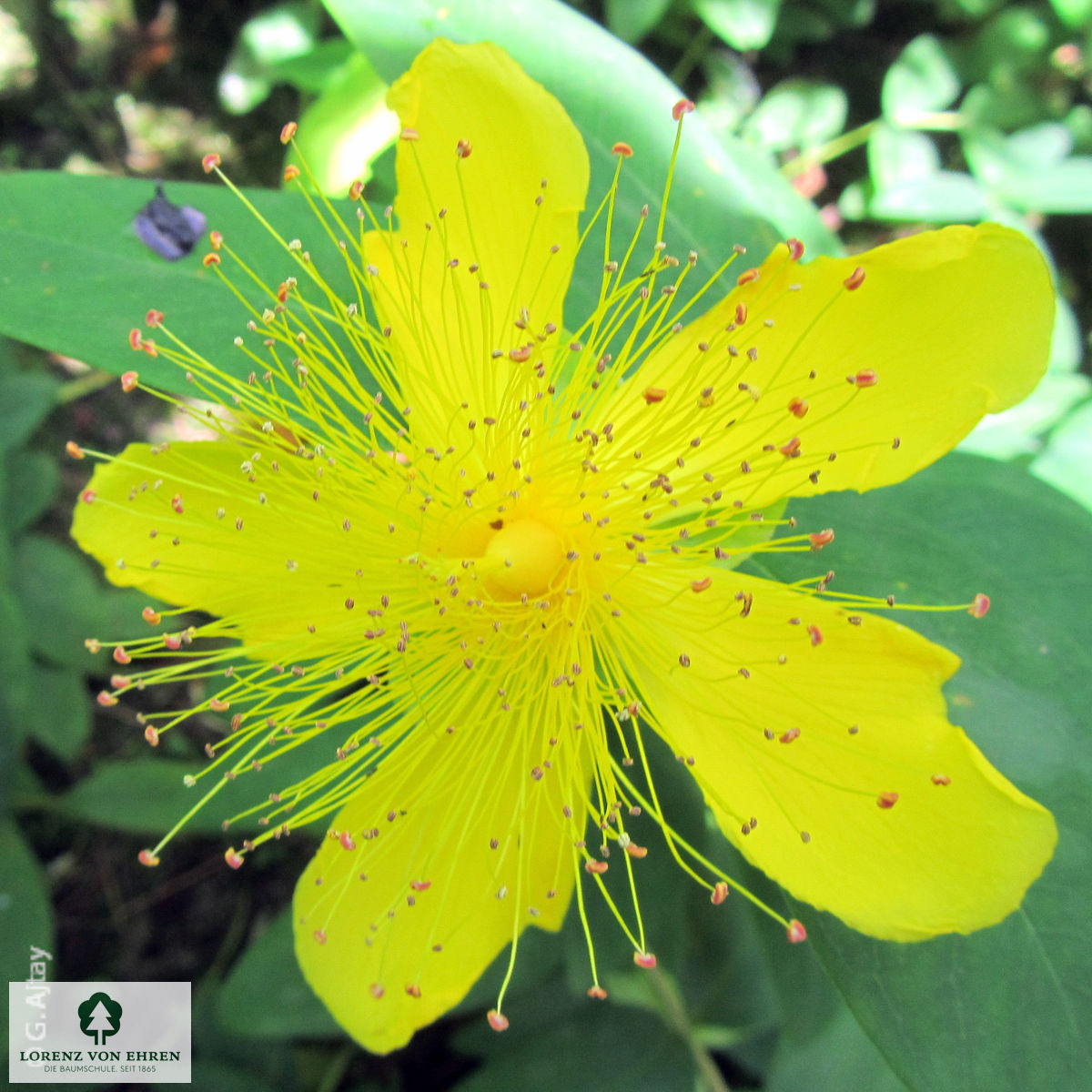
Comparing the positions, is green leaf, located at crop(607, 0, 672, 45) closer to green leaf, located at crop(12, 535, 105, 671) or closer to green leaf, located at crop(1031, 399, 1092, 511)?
green leaf, located at crop(1031, 399, 1092, 511)

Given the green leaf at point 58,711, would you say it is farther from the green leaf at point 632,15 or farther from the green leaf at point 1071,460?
the green leaf at point 1071,460

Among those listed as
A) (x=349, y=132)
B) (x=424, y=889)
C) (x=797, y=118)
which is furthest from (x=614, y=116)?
(x=797, y=118)

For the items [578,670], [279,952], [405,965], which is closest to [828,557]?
[578,670]

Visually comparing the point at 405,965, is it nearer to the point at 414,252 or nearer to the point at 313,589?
the point at 313,589

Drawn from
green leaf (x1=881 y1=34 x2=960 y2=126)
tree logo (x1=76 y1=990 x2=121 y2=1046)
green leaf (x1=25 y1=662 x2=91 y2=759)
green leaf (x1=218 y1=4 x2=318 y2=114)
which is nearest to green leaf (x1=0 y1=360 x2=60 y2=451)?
green leaf (x1=25 y1=662 x2=91 y2=759)

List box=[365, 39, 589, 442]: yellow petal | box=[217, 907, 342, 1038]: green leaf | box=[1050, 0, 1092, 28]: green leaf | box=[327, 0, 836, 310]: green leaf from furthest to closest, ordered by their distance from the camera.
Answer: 1. box=[1050, 0, 1092, 28]: green leaf
2. box=[217, 907, 342, 1038]: green leaf
3. box=[327, 0, 836, 310]: green leaf
4. box=[365, 39, 589, 442]: yellow petal

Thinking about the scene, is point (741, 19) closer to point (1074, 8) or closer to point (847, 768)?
point (1074, 8)
